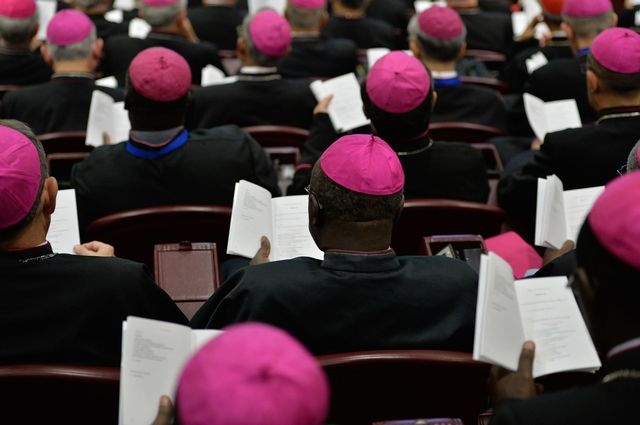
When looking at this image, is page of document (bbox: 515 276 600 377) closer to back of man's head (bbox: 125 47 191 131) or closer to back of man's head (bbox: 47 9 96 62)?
back of man's head (bbox: 125 47 191 131)

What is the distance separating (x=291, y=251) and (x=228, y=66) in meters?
4.12

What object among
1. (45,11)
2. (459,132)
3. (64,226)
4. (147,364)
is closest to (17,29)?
(45,11)

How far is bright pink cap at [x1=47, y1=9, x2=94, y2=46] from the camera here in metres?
4.90

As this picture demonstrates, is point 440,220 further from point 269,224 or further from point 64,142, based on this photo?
point 64,142

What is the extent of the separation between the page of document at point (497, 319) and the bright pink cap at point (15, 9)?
3991 millimetres

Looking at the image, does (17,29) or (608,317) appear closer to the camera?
(608,317)

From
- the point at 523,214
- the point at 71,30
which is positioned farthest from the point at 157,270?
the point at 71,30

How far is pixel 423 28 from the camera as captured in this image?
5.11 m

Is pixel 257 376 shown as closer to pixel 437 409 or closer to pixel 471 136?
pixel 437 409

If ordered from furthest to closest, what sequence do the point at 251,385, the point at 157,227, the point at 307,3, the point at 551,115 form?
the point at 307,3, the point at 551,115, the point at 157,227, the point at 251,385

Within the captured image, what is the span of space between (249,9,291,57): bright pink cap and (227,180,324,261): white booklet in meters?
2.20

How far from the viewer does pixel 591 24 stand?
213 inches

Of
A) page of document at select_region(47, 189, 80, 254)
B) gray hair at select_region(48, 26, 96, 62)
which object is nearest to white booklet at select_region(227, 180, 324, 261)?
page of document at select_region(47, 189, 80, 254)

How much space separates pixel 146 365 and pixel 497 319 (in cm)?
74
